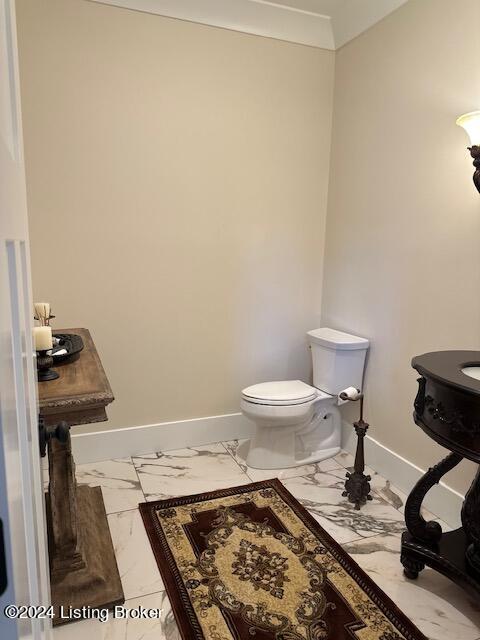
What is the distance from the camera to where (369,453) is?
254cm

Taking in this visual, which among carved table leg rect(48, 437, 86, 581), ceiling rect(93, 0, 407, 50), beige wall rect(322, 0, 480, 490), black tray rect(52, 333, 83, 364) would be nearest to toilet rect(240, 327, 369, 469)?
beige wall rect(322, 0, 480, 490)

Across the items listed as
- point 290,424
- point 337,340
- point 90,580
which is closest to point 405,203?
point 337,340

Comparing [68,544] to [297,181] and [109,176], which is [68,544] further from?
[297,181]

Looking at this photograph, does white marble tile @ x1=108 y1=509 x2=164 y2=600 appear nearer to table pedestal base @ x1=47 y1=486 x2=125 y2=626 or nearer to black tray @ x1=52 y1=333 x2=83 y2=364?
table pedestal base @ x1=47 y1=486 x2=125 y2=626

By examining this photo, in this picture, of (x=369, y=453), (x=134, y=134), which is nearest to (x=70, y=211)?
(x=134, y=134)

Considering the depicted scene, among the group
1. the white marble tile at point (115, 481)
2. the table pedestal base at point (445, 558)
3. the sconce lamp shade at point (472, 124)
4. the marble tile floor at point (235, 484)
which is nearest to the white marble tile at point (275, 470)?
the marble tile floor at point (235, 484)

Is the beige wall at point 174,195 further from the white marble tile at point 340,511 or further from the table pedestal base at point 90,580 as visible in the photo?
the table pedestal base at point 90,580

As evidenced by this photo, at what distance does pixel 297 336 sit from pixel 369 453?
864 millimetres

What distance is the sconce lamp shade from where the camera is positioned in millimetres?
1646

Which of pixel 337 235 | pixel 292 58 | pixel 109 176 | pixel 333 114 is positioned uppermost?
pixel 292 58

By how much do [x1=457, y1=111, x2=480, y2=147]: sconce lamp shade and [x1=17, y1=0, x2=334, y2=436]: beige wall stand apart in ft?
3.88

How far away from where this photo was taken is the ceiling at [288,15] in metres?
2.30

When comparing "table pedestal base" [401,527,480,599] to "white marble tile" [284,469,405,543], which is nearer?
"table pedestal base" [401,527,480,599]

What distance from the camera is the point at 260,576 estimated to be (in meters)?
1.68
